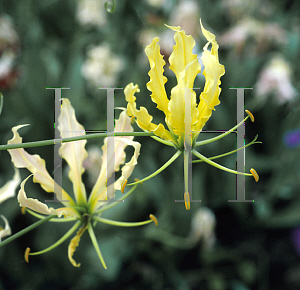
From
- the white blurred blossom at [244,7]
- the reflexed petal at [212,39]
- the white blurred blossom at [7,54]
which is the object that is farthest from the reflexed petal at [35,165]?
the white blurred blossom at [244,7]

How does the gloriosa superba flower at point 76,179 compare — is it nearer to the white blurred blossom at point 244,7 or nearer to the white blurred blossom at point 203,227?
the white blurred blossom at point 203,227

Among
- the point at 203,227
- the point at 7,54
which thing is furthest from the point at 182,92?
the point at 7,54

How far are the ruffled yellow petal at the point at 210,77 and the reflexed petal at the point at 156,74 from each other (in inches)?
2.5

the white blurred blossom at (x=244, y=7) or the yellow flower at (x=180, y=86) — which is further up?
the white blurred blossom at (x=244, y=7)

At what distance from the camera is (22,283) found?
1.22 m

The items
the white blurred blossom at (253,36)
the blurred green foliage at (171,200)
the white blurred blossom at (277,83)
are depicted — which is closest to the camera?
the blurred green foliage at (171,200)

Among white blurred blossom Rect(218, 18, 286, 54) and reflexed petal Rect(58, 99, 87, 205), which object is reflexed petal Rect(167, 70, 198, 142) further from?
white blurred blossom Rect(218, 18, 286, 54)

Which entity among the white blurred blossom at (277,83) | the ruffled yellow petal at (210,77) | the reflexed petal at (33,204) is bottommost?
the reflexed petal at (33,204)

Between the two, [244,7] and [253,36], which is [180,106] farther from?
[244,7]

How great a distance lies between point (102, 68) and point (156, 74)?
1199mm

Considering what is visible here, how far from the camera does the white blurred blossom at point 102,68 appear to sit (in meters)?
1.64

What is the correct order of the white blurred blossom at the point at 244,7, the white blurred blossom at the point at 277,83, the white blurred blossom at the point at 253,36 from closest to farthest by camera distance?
1. the white blurred blossom at the point at 277,83
2. the white blurred blossom at the point at 253,36
3. the white blurred blossom at the point at 244,7

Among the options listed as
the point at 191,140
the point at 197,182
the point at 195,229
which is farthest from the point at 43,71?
the point at 191,140

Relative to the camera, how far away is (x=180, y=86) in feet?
1.56
